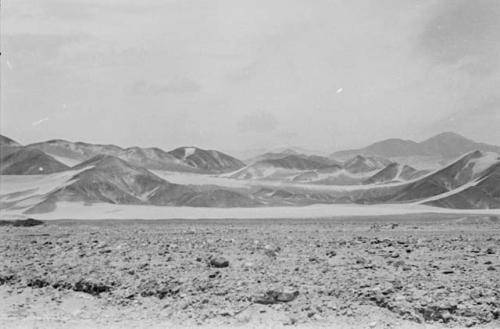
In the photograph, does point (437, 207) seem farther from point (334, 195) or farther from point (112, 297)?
point (112, 297)

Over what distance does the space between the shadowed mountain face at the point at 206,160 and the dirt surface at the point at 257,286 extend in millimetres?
49344

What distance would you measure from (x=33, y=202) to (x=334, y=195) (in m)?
31.4

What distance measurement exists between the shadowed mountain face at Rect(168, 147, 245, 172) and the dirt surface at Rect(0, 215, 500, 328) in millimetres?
49344

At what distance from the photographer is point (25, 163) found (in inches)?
2437

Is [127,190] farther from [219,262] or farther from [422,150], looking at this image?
[219,262]

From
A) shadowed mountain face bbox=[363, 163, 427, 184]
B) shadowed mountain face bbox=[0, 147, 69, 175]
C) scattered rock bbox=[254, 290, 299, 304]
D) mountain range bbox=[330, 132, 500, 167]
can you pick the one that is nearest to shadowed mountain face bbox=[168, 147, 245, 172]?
mountain range bbox=[330, 132, 500, 167]

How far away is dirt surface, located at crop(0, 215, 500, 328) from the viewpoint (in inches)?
332

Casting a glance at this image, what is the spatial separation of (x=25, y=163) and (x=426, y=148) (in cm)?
4153

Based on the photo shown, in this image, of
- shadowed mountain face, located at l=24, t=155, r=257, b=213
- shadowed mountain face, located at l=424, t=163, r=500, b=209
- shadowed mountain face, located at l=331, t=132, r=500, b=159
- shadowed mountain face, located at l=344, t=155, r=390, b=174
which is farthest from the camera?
shadowed mountain face, located at l=344, t=155, r=390, b=174

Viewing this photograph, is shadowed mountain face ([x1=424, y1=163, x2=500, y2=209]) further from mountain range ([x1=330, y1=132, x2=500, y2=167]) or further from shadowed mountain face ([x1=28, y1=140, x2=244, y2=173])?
shadowed mountain face ([x1=28, y1=140, x2=244, y2=173])

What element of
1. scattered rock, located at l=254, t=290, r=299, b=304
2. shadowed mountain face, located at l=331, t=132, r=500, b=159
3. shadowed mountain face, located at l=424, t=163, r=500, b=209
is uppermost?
shadowed mountain face, located at l=331, t=132, r=500, b=159

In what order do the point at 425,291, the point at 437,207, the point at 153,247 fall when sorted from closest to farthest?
the point at 425,291 → the point at 153,247 → the point at 437,207

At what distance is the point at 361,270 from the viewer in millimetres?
10133

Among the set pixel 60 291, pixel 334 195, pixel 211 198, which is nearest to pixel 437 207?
pixel 334 195
